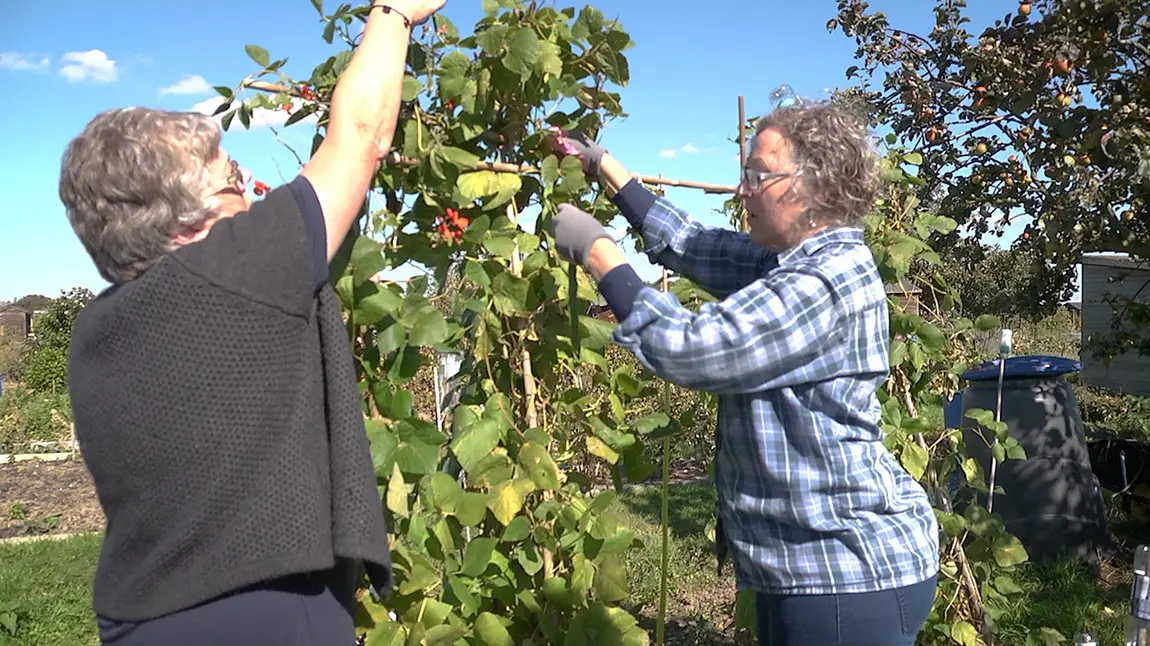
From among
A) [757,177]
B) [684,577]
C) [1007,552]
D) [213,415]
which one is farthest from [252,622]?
[684,577]

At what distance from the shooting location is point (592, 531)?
5.62 feet

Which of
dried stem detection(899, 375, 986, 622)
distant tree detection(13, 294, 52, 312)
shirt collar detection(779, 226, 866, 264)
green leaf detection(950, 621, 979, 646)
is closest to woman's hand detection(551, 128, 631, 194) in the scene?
shirt collar detection(779, 226, 866, 264)

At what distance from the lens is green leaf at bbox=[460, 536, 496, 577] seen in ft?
5.61

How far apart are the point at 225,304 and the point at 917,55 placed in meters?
3.69

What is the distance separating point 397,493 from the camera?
155 centimetres

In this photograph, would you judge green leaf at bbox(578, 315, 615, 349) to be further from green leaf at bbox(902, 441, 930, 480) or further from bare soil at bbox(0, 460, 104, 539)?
bare soil at bbox(0, 460, 104, 539)

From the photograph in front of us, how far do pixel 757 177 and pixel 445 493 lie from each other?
2.59 feet

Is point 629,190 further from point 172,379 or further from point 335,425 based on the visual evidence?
point 172,379

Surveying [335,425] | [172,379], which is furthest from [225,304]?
[335,425]

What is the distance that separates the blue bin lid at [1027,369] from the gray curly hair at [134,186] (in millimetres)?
3685

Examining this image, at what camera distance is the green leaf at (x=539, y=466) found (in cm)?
167

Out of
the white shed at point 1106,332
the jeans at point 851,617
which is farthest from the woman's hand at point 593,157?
the white shed at point 1106,332

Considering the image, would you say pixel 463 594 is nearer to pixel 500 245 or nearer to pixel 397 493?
pixel 397 493

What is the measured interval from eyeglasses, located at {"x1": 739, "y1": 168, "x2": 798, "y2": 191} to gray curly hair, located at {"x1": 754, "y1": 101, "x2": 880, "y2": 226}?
0.03m
